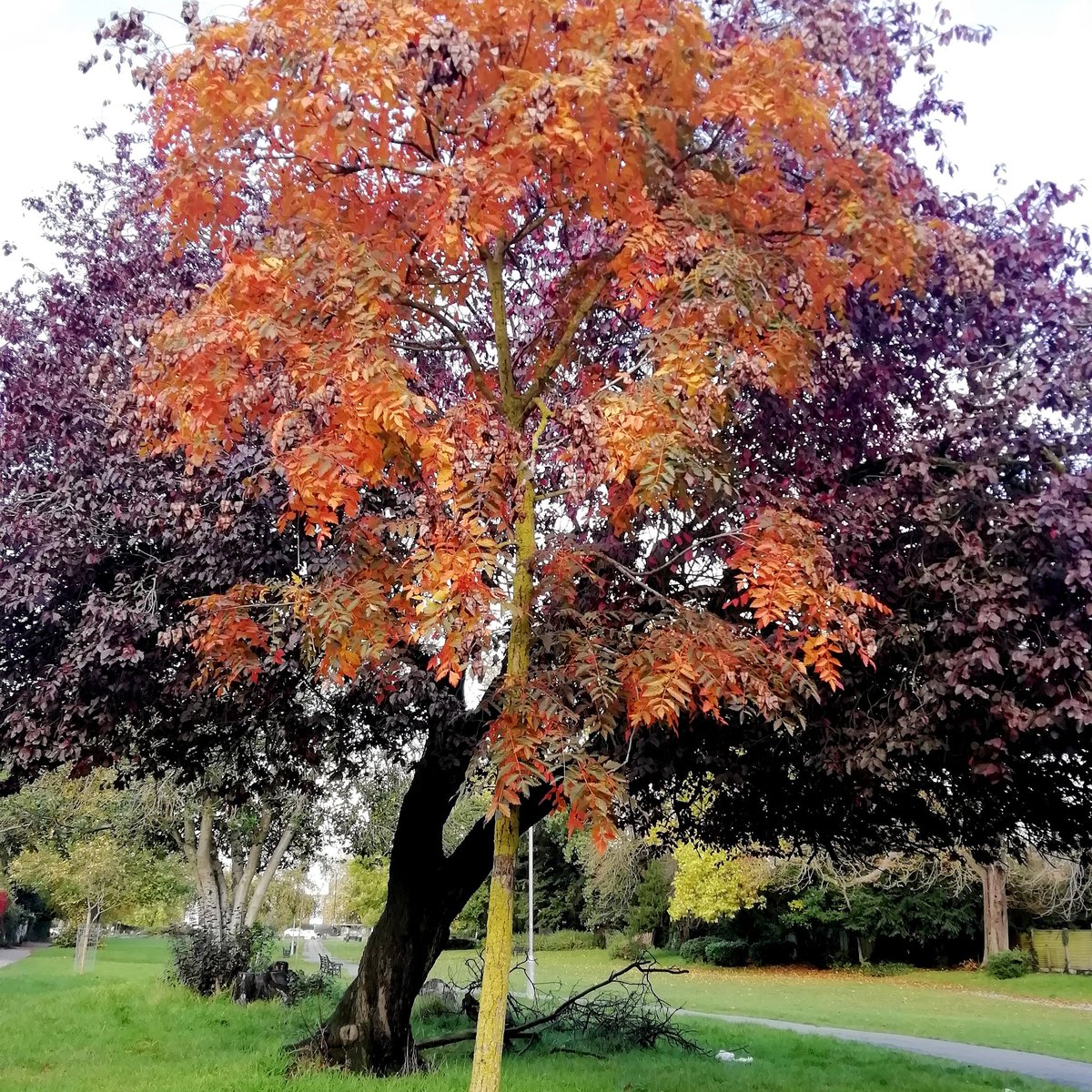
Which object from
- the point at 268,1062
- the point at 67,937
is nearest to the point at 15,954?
Result: the point at 67,937

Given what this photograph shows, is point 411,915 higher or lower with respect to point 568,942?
higher

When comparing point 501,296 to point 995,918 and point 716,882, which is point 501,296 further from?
point 995,918

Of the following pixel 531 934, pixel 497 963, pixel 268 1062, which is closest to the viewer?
pixel 497 963

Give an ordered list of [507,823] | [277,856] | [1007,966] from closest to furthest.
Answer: [507,823], [277,856], [1007,966]

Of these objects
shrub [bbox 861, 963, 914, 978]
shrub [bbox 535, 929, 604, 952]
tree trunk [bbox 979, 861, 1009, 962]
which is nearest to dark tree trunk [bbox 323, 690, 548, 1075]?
tree trunk [bbox 979, 861, 1009, 962]

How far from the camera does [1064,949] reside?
3034 centimetres

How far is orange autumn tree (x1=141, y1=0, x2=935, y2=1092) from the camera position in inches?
205

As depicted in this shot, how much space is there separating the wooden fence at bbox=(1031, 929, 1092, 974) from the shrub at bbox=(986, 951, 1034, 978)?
81.5 inches

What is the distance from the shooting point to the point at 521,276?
335 inches

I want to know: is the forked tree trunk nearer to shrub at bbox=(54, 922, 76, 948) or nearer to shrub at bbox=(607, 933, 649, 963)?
shrub at bbox=(607, 933, 649, 963)

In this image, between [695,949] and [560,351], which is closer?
[560,351]

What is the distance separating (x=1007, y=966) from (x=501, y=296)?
2931 cm

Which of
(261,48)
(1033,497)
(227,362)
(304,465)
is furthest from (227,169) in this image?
(1033,497)

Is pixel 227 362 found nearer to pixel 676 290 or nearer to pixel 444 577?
pixel 444 577
